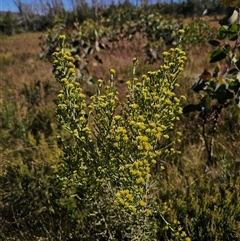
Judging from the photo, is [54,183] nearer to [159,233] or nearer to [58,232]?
[58,232]

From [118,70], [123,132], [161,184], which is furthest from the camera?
[118,70]

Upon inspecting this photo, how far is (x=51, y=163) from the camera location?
3.14 metres

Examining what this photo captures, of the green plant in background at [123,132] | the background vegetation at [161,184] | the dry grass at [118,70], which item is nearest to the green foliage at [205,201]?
the background vegetation at [161,184]

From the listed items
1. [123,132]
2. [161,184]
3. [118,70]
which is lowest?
[118,70]

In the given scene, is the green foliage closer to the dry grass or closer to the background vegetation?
the background vegetation

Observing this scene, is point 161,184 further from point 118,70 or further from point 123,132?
point 118,70

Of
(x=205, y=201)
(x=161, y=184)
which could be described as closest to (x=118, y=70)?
(x=161, y=184)

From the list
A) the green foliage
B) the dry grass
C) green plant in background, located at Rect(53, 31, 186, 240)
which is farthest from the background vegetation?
the dry grass

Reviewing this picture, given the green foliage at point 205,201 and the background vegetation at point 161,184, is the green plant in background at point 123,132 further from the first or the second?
the green foliage at point 205,201

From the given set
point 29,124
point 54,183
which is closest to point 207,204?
point 54,183

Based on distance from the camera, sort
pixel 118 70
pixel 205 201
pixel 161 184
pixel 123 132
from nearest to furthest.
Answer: pixel 123 132, pixel 205 201, pixel 161 184, pixel 118 70

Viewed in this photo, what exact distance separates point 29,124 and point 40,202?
5.96ft

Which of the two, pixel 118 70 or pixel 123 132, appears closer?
pixel 123 132

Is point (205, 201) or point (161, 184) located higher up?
point (205, 201)
